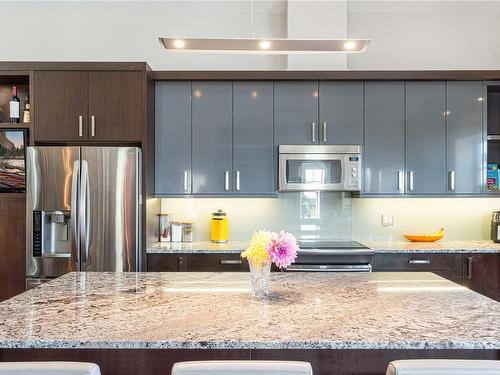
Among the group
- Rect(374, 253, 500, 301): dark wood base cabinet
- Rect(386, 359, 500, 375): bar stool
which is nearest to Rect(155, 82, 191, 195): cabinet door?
Rect(374, 253, 500, 301): dark wood base cabinet

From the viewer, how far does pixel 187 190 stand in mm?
3781

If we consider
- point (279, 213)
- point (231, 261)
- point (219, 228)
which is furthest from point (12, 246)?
point (279, 213)

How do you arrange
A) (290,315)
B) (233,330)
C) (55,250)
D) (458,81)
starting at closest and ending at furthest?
(233,330) → (290,315) → (55,250) → (458,81)

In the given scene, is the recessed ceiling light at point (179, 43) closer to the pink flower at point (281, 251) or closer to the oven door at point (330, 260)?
the pink flower at point (281, 251)

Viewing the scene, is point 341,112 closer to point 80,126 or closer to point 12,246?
point 80,126

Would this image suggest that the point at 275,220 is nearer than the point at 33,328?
No

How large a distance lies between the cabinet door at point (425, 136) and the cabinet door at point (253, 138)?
1.25 m

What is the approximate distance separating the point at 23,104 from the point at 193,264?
225cm

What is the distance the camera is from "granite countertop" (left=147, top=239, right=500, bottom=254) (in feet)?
11.3

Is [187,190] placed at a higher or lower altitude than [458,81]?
lower

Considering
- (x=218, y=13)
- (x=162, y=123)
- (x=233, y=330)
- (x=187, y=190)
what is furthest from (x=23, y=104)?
(x=233, y=330)

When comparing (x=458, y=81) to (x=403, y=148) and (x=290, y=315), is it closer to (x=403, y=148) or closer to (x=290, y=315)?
(x=403, y=148)

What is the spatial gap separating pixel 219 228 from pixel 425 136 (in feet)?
6.70

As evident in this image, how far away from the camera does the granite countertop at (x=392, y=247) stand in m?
3.44
